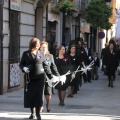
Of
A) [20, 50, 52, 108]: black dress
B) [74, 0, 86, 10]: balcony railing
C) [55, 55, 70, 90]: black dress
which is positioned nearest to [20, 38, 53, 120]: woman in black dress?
[20, 50, 52, 108]: black dress

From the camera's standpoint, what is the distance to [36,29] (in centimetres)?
2178

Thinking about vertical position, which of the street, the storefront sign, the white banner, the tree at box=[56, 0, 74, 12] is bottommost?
the street

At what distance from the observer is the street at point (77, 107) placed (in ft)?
36.6

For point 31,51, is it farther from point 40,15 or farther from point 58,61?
point 40,15

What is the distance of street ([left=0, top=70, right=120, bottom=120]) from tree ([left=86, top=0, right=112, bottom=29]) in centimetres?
2115

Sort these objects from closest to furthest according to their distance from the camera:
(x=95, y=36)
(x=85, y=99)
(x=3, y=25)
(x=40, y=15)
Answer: (x=85, y=99)
(x=3, y=25)
(x=40, y=15)
(x=95, y=36)

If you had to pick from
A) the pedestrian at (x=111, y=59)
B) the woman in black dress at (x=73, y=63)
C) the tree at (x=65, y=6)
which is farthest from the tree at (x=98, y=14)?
the woman in black dress at (x=73, y=63)

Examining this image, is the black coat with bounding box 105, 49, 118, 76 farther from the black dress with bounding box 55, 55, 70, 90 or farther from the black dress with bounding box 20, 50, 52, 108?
the black dress with bounding box 20, 50, 52, 108

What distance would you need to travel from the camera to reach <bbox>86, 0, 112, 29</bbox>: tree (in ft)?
125

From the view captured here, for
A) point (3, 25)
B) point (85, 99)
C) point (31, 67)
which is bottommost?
point (85, 99)

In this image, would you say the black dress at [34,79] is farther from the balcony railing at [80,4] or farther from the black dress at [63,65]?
the balcony railing at [80,4]

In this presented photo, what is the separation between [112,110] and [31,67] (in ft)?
10.7

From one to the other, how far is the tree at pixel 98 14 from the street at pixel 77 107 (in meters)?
21.2

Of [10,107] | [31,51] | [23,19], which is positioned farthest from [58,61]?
[23,19]
